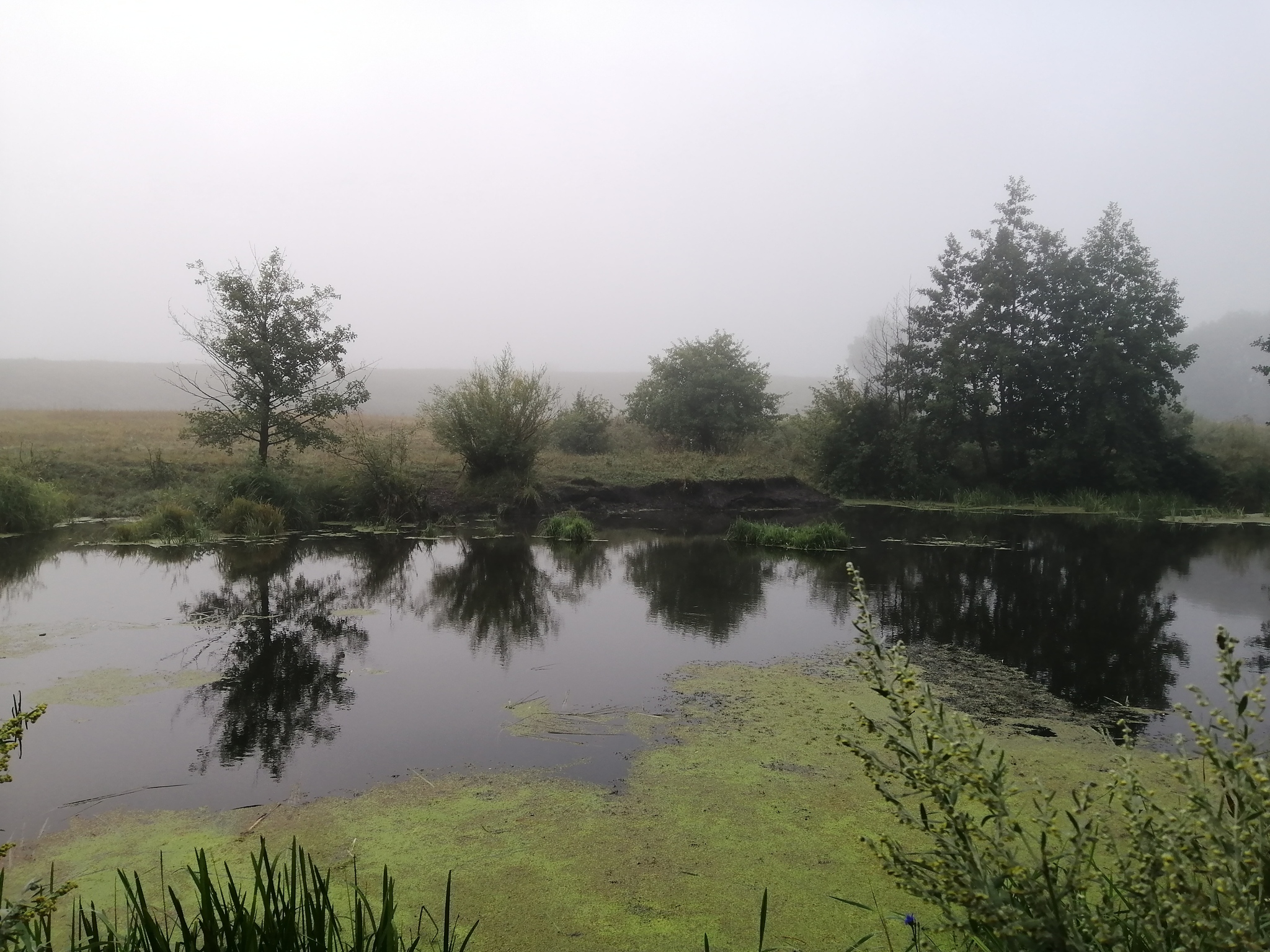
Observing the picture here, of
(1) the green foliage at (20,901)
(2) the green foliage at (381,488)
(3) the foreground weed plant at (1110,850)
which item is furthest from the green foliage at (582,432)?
(1) the green foliage at (20,901)

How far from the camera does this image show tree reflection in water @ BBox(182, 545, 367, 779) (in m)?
4.79

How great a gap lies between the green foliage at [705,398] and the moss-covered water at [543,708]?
15782 mm

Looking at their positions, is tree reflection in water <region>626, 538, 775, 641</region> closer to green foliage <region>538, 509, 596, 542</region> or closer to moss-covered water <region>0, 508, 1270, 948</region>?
moss-covered water <region>0, 508, 1270, 948</region>

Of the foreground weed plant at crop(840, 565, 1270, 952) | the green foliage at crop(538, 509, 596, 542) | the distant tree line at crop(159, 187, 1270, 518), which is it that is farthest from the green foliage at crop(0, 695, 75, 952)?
the distant tree line at crop(159, 187, 1270, 518)

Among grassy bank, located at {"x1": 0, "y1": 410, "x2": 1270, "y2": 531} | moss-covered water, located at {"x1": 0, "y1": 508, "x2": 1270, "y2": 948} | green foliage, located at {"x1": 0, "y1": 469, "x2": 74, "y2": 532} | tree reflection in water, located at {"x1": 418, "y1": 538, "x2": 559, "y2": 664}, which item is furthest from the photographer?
grassy bank, located at {"x1": 0, "y1": 410, "x2": 1270, "y2": 531}

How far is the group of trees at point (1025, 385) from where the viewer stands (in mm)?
22547

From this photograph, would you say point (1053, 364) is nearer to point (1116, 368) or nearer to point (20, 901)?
point (1116, 368)

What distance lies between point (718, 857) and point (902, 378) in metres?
22.6

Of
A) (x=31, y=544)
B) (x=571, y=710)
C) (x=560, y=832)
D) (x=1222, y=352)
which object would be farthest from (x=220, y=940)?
(x=1222, y=352)

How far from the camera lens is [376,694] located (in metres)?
5.64

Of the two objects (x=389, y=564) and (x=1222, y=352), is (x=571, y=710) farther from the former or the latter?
(x=1222, y=352)

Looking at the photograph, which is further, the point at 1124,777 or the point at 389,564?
the point at 389,564

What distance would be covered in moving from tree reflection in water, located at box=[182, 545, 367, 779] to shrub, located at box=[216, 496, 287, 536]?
3104mm

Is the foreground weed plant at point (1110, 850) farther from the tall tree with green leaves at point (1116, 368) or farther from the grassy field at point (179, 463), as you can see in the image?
the tall tree with green leaves at point (1116, 368)
